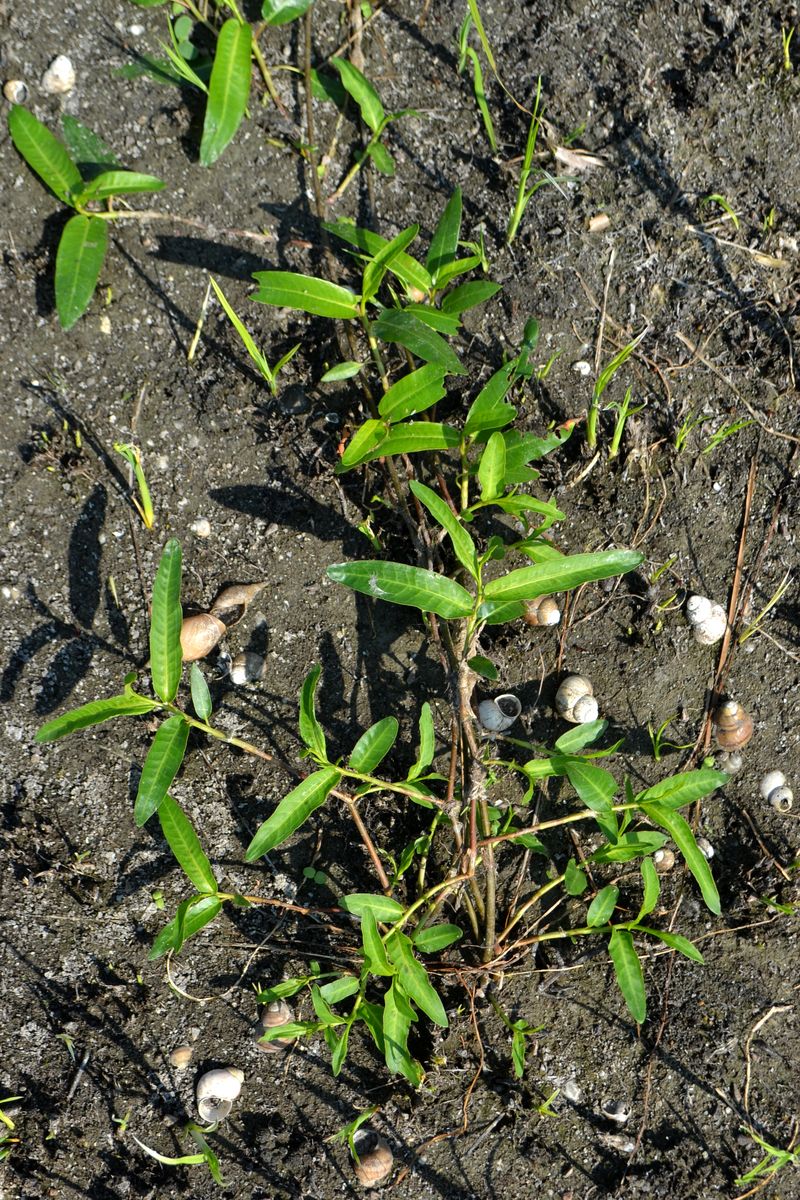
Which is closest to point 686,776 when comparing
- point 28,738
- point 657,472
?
point 657,472

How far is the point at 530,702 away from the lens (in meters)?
2.41

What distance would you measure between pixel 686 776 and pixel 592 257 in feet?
4.75

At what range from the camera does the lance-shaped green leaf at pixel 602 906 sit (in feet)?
7.24

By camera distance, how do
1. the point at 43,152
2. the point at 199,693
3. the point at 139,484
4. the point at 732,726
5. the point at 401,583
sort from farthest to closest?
the point at 732,726 < the point at 139,484 < the point at 43,152 < the point at 199,693 < the point at 401,583

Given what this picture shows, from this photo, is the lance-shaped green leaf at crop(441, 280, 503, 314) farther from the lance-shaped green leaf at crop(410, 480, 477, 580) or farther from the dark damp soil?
the lance-shaped green leaf at crop(410, 480, 477, 580)

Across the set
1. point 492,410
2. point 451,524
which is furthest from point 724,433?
point 451,524

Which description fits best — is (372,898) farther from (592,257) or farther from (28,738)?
(592,257)

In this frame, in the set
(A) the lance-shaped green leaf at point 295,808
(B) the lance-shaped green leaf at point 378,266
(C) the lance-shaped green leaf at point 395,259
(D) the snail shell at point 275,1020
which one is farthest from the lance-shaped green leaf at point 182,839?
(C) the lance-shaped green leaf at point 395,259

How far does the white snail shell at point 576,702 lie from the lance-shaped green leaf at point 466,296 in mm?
1024

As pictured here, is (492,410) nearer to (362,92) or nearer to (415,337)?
(415,337)

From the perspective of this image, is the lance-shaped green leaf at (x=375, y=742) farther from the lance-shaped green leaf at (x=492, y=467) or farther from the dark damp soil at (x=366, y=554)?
the lance-shaped green leaf at (x=492, y=467)

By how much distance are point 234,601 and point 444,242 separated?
1080 mm

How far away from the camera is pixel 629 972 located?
2.14 meters

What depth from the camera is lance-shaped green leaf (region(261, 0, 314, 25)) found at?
2.26 metres
